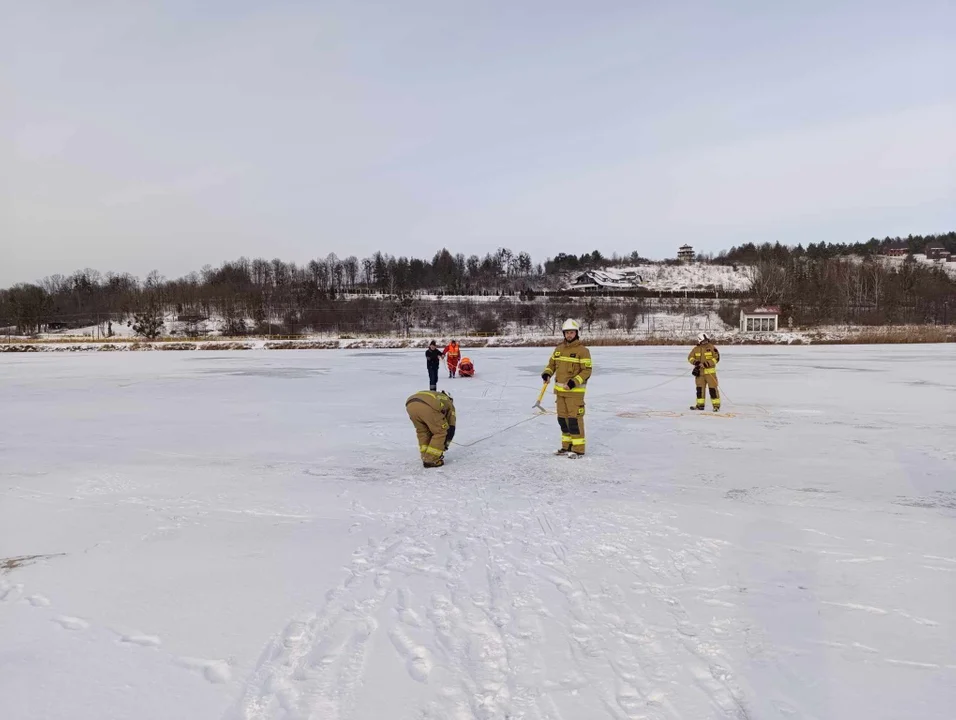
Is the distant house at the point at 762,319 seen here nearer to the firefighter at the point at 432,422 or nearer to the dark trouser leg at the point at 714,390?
the dark trouser leg at the point at 714,390

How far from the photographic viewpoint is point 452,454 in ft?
26.3

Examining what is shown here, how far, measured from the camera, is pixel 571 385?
7492 mm

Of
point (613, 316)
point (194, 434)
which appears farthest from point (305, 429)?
point (613, 316)

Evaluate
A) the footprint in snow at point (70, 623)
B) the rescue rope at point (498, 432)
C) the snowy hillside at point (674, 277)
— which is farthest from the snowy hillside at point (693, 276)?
the footprint in snow at point (70, 623)

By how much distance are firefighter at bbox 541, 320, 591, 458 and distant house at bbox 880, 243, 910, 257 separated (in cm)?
16848

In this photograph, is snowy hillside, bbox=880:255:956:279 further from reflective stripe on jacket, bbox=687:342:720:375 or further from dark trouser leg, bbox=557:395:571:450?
dark trouser leg, bbox=557:395:571:450

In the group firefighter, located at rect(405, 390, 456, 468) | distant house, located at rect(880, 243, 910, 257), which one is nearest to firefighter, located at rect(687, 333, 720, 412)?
firefighter, located at rect(405, 390, 456, 468)

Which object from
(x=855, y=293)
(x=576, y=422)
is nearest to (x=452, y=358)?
(x=576, y=422)

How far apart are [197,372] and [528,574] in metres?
21.0

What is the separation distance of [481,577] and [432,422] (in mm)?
3192

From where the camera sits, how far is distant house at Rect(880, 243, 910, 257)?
144m

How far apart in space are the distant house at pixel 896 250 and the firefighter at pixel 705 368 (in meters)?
163

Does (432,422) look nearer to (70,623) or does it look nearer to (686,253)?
(70,623)

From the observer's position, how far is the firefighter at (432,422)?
6980 mm
